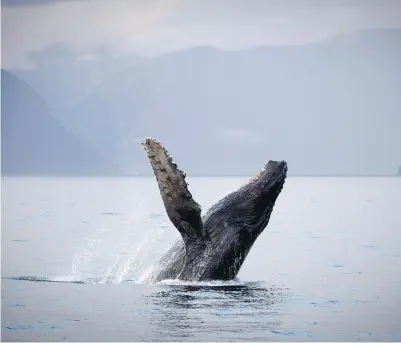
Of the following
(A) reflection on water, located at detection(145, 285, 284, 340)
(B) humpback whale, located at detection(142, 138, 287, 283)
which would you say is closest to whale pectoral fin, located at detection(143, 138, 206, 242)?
(B) humpback whale, located at detection(142, 138, 287, 283)

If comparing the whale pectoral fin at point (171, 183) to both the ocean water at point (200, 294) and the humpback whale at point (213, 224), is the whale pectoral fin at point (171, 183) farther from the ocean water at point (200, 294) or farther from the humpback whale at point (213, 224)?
the ocean water at point (200, 294)

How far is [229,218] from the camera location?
43.9 ft

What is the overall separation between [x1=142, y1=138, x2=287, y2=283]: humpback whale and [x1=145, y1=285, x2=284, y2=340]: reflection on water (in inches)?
13.3

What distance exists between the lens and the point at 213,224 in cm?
1330

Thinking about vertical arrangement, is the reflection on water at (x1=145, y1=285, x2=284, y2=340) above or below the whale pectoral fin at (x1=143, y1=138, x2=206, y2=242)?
below

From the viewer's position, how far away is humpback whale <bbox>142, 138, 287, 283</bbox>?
40.2ft

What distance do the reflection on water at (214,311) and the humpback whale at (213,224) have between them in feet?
1.11

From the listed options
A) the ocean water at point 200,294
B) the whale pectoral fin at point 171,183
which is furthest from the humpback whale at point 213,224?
the ocean water at point 200,294

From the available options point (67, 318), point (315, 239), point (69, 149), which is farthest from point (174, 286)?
point (69, 149)

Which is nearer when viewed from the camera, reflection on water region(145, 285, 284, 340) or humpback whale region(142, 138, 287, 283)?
reflection on water region(145, 285, 284, 340)

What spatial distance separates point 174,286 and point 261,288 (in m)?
1.53

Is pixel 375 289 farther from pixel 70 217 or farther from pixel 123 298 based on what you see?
pixel 70 217

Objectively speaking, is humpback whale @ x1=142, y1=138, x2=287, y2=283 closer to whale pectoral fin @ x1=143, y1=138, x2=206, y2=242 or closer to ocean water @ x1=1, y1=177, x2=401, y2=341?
whale pectoral fin @ x1=143, y1=138, x2=206, y2=242

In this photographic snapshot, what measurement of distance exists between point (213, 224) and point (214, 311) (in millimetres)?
1891
